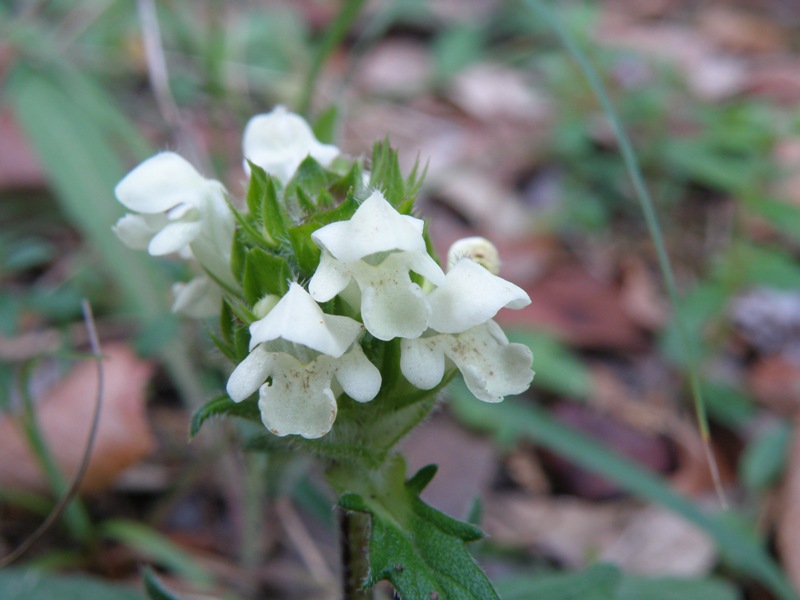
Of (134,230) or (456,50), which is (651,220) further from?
(456,50)

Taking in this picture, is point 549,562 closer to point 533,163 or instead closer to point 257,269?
point 257,269

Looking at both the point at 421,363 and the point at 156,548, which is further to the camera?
the point at 156,548

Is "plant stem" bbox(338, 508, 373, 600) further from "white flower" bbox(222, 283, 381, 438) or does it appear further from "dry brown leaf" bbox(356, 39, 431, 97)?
"dry brown leaf" bbox(356, 39, 431, 97)

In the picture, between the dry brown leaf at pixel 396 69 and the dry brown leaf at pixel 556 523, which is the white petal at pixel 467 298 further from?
A: the dry brown leaf at pixel 396 69

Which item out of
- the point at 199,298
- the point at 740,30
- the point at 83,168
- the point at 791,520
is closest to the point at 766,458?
the point at 791,520

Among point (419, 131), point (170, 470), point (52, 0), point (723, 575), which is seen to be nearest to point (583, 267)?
point (419, 131)

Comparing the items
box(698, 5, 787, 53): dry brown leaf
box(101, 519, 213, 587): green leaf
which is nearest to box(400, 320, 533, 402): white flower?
box(101, 519, 213, 587): green leaf

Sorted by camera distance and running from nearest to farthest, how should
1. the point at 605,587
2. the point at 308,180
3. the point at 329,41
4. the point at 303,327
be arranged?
the point at 303,327 < the point at 308,180 < the point at 605,587 < the point at 329,41

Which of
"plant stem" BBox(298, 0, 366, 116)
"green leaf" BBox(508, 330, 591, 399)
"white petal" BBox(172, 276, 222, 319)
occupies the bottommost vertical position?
"green leaf" BBox(508, 330, 591, 399)
